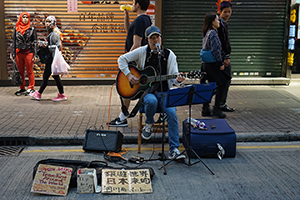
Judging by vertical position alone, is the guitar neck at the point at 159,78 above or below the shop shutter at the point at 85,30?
below

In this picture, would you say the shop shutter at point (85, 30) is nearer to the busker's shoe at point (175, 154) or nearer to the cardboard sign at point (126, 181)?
the busker's shoe at point (175, 154)

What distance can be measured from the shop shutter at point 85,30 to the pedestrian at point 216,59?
414 cm

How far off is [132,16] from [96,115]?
4400 mm

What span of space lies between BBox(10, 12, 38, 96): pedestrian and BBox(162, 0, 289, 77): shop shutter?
381 cm

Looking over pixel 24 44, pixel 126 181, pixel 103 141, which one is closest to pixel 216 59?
pixel 103 141

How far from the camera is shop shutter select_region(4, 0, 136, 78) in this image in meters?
10.7

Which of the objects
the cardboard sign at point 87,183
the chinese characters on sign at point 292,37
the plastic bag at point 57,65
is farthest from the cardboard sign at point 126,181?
the chinese characters on sign at point 292,37

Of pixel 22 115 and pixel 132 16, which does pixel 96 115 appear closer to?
pixel 22 115

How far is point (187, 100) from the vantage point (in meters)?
4.85

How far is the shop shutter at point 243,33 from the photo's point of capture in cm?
1107

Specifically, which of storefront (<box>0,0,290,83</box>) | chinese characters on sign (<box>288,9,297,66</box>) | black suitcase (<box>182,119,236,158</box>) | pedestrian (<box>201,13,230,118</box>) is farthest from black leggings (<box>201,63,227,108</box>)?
chinese characters on sign (<box>288,9,297,66</box>)

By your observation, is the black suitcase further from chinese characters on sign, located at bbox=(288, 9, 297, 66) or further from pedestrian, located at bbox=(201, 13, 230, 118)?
chinese characters on sign, located at bbox=(288, 9, 297, 66)

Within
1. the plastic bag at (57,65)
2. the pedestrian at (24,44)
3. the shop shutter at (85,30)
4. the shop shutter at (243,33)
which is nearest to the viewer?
the plastic bag at (57,65)

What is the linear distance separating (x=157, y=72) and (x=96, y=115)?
2.48 meters
